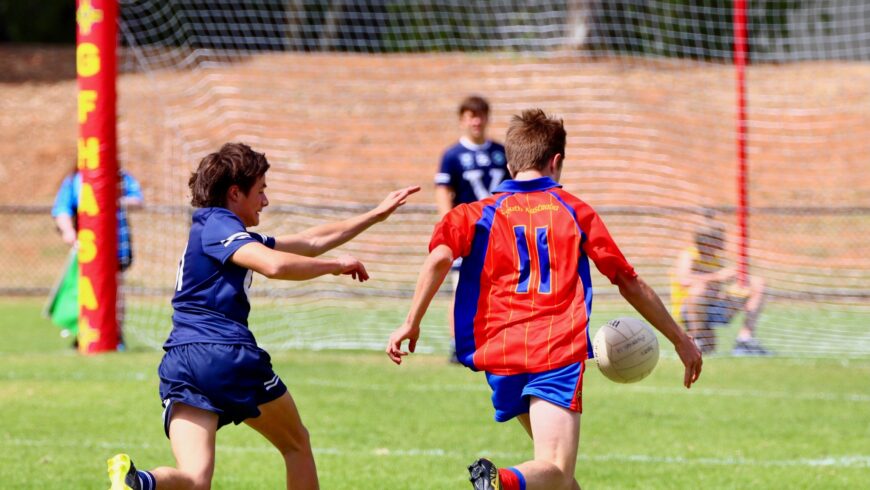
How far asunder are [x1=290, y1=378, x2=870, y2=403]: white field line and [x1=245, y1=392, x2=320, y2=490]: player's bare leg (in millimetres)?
4654

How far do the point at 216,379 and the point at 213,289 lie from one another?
1.16 feet

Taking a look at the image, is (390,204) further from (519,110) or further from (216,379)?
(519,110)

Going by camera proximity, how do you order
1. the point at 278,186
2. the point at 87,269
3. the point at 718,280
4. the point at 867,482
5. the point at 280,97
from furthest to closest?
1. the point at 280,97
2. the point at 278,186
3. the point at 718,280
4. the point at 87,269
5. the point at 867,482

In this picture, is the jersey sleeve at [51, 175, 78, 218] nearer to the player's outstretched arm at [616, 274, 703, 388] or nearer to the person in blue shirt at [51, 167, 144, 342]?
the person in blue shirt at [51, 167, 144, 342]

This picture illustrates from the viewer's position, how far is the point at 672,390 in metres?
9.84

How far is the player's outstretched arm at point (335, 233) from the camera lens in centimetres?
523

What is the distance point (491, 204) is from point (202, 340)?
1.27m

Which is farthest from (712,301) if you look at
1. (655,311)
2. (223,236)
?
(223,236)

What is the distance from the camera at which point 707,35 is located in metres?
21.8

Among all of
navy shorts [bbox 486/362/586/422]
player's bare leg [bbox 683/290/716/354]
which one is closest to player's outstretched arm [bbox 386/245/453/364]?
navy shorts [bbox 486/362/586/422]

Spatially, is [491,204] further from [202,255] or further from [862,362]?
[862,362]

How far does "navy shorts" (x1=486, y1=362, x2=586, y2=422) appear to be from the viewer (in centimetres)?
468

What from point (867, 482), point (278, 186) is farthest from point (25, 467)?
point (278, 186)

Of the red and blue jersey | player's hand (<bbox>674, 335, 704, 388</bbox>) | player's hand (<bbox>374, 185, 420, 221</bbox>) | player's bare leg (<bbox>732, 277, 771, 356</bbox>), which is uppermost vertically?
player's hand (<bbox>374, 185, 420, 221</bbox>)
